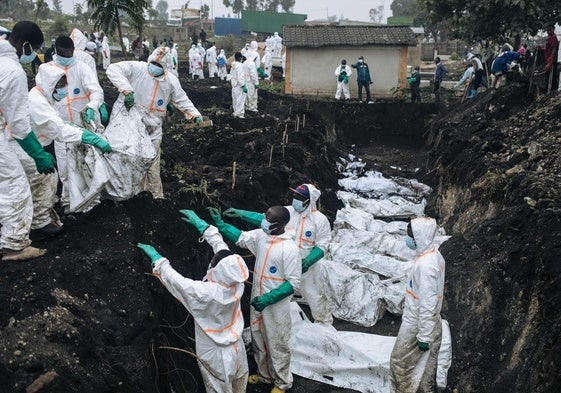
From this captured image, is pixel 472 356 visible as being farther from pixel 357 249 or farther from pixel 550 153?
pixel 550 153

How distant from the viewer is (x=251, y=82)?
15438 mm

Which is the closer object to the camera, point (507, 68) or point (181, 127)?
point (181, 127)

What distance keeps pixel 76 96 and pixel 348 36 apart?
16.3m

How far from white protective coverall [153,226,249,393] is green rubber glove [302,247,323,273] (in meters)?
1.68

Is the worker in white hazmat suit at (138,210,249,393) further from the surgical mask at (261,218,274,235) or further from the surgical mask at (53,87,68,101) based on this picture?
the surgical mask at (53,87,68,101)

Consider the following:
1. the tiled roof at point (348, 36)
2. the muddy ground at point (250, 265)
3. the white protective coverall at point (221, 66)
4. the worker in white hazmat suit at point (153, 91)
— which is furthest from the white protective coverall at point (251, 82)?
the worker in white hazmat suit at point (153, 91)

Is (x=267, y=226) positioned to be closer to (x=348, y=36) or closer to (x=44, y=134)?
(x=44, y=134)

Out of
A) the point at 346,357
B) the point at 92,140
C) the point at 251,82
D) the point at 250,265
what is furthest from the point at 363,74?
the point at 92,140

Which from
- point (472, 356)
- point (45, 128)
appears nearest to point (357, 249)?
point (472, 356)

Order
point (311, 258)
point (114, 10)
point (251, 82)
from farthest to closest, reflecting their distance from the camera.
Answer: point (251, 82)
point (114, 10)
point (311, 258)

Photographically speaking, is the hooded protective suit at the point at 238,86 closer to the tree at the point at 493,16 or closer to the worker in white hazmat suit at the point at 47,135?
the tree at the point at 493,16

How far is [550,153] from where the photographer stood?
864cm

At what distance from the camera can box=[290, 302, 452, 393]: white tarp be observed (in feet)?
19.5

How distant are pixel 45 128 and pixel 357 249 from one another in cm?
541
